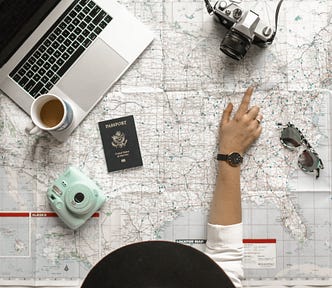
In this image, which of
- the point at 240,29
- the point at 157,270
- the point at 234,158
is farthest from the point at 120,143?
the point at 157,270

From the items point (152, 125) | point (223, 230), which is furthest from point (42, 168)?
point (223, 230)

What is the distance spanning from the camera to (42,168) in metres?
1.08

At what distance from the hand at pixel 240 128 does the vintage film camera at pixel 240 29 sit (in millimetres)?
98

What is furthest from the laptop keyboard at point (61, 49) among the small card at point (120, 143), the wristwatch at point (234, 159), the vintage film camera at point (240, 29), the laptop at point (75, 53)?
the wristwatch at point (234, 159)

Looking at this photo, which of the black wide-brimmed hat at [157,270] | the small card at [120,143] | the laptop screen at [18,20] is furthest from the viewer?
the small card at [120,143]

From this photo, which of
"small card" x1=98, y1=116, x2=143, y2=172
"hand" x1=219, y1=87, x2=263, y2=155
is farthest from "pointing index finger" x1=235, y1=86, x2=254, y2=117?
"small card" x1=98, y1=116, x2=143, y2=172

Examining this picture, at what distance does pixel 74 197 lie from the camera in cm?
103

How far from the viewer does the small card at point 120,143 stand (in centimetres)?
107

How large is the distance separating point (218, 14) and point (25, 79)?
0.44 meters

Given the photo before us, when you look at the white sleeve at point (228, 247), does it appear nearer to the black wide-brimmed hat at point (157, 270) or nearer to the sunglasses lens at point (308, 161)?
the sunglasses lens at point (308, 161)

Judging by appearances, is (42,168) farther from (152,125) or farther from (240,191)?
(240,191)

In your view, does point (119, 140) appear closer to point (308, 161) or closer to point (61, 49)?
point (61, 49)

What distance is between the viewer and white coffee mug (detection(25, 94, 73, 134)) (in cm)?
101

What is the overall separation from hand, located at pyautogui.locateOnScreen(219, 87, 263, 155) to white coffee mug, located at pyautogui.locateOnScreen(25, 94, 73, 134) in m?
0.34
